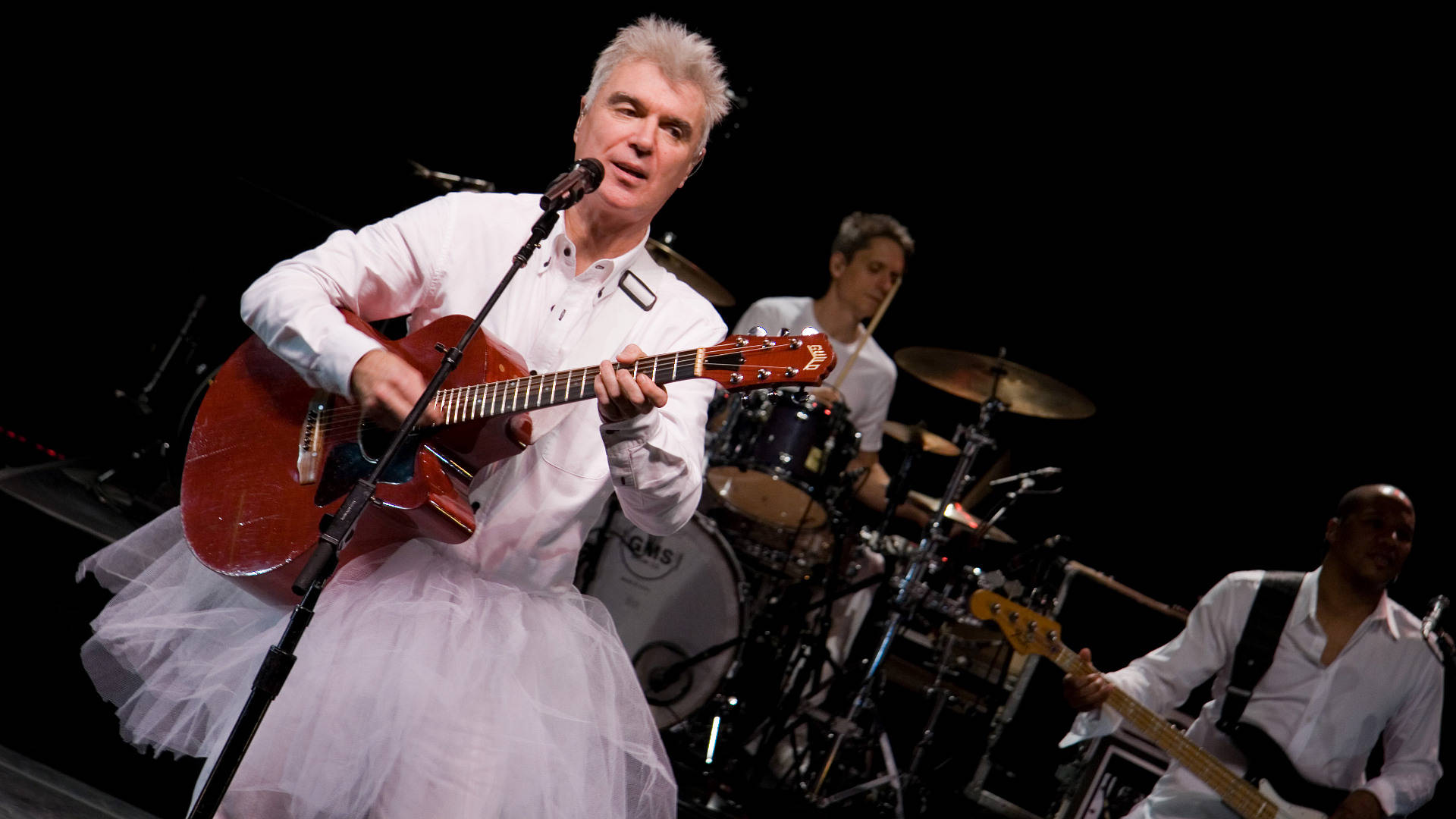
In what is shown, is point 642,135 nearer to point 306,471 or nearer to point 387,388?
point 387,388

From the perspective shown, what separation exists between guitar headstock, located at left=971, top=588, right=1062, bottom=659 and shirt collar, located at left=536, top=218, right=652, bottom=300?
10.3 ft

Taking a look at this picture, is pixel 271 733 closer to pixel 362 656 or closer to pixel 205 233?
pixel 362 656

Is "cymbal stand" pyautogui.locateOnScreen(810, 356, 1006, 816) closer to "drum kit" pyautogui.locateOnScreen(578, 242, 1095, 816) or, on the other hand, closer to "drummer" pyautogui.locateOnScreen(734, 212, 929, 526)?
"drum kit" pyautogui.locateOnScreen(578, 242, 1095, 816)

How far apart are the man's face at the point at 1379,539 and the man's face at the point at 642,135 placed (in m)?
3.96

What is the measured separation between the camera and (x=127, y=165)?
6520 millimetres

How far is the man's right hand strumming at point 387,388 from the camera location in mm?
2283

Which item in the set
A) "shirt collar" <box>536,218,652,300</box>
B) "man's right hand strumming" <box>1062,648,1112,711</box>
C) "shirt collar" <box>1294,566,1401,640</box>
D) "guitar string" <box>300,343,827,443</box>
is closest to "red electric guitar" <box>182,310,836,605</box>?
"guitar string" <box>300,343,827,443</box>

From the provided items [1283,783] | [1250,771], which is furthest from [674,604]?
[1283,783]

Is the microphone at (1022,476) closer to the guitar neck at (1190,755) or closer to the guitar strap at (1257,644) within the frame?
the guitar strap at (1257,644)

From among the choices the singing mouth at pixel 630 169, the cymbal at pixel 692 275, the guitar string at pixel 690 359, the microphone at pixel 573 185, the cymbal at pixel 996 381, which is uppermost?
the cymbal at pixel 996 381

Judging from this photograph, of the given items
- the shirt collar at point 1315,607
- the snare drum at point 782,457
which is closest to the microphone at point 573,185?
the snare drum at point 782,457

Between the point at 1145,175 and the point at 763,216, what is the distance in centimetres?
270

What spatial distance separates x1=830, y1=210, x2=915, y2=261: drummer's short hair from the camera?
6711 millimetres

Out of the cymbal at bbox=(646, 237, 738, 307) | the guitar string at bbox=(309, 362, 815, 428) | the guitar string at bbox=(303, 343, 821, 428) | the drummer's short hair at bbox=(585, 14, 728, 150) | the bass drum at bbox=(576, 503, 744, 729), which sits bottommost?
the bass drum at bbox=(576, 503, 744, 729)
